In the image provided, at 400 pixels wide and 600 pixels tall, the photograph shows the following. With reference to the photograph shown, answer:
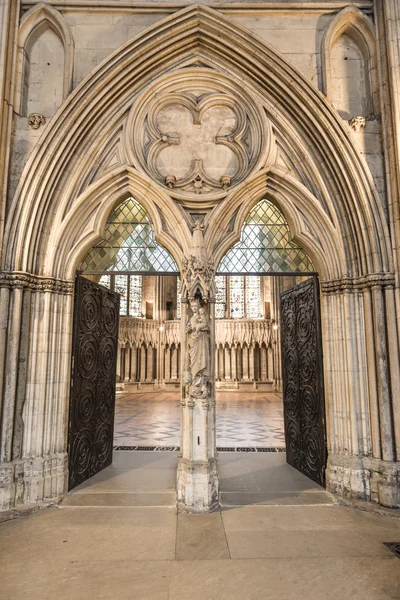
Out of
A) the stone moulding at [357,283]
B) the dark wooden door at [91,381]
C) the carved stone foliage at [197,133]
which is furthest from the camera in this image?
the carved stone foliage at [197,133]

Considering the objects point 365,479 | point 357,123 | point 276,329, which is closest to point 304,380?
point 365,479

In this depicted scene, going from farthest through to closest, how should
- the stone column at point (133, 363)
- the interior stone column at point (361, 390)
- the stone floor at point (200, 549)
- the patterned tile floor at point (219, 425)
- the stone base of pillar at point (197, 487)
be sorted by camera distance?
the stone column at point (133, 363) → the patterned tile floor at point (219, 425) → the interior stone column at point (361, 390) → the stone base of pillar at point (197, 487) → the stone floor at point (200, 549)

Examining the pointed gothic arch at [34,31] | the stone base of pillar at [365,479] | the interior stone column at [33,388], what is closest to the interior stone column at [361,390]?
the stone base of pillar at [365,479]

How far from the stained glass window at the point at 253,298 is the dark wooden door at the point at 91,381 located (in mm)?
18097

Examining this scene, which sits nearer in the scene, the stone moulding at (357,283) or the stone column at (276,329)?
the stone moulding at (357,283)

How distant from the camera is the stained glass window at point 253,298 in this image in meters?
24.4

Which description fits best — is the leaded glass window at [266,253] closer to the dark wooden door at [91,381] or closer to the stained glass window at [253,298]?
the dark wooden door at [91,381]

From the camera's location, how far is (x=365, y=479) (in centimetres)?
496

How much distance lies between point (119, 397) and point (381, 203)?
16.8 meters

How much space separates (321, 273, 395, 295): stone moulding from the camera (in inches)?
203

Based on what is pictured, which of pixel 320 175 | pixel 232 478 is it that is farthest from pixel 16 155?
pixel 232 478

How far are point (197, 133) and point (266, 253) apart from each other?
2099 millimetres

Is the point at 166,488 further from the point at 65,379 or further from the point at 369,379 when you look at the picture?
the point at 369,379

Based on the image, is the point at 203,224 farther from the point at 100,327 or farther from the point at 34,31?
the point at 34,31
